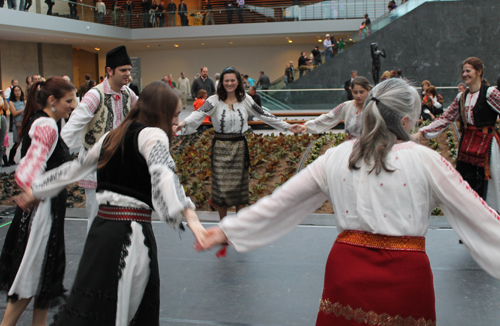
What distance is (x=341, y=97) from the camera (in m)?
16.8

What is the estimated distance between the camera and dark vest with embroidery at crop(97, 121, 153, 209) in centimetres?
221

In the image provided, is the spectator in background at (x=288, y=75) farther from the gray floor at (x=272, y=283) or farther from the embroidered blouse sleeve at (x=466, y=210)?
the embroidered blouse sleeve at (x=466, y=210)

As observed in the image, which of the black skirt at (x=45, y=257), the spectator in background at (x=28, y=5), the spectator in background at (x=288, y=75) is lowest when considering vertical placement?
the black skirt at (x=45, y=257)

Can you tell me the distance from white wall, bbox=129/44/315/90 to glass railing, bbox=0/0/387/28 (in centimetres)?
387

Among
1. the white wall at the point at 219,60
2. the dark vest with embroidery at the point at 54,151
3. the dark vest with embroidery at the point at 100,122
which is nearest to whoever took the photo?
the dark vest with embroidery at the point at 54,151

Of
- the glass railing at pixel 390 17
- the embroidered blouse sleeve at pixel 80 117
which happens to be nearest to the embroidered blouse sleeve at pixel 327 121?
the embroidered blouse sleeve at pixel 80 117

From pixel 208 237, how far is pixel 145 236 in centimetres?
41

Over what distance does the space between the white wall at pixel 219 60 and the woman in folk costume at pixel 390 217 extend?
30.5 meters

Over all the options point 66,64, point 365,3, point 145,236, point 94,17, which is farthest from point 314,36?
point 145,236

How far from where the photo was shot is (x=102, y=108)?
13.3ft

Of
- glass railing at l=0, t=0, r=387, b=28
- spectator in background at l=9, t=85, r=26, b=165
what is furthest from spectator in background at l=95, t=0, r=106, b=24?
spectator in background at l=9, t=85, r=26, b=165

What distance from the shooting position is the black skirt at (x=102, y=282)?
2.16m

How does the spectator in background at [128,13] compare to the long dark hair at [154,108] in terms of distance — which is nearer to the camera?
the long dark hair at [154,108]

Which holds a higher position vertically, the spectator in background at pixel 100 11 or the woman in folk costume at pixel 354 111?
the spectator in background at pixel 100 11
